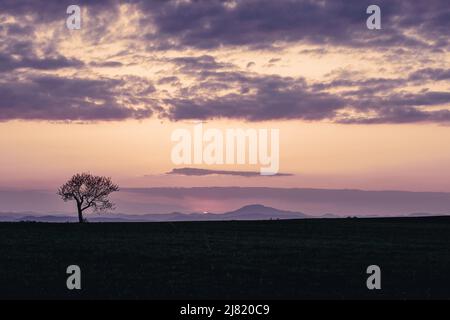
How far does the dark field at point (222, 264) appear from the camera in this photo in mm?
29297

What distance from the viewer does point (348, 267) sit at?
1452 inches

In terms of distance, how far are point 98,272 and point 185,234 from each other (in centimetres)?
2761

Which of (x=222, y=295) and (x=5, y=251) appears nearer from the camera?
(x=222, y=295)

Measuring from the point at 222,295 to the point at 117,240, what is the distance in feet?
90.7

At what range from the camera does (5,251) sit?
147 ft

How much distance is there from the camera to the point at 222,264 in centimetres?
3797

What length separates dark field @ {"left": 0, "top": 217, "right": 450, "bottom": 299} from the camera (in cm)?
2930

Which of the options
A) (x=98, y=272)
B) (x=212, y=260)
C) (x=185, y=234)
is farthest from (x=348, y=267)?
(x=185, y=234)

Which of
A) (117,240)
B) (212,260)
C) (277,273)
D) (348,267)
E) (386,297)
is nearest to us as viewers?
(386,297)
